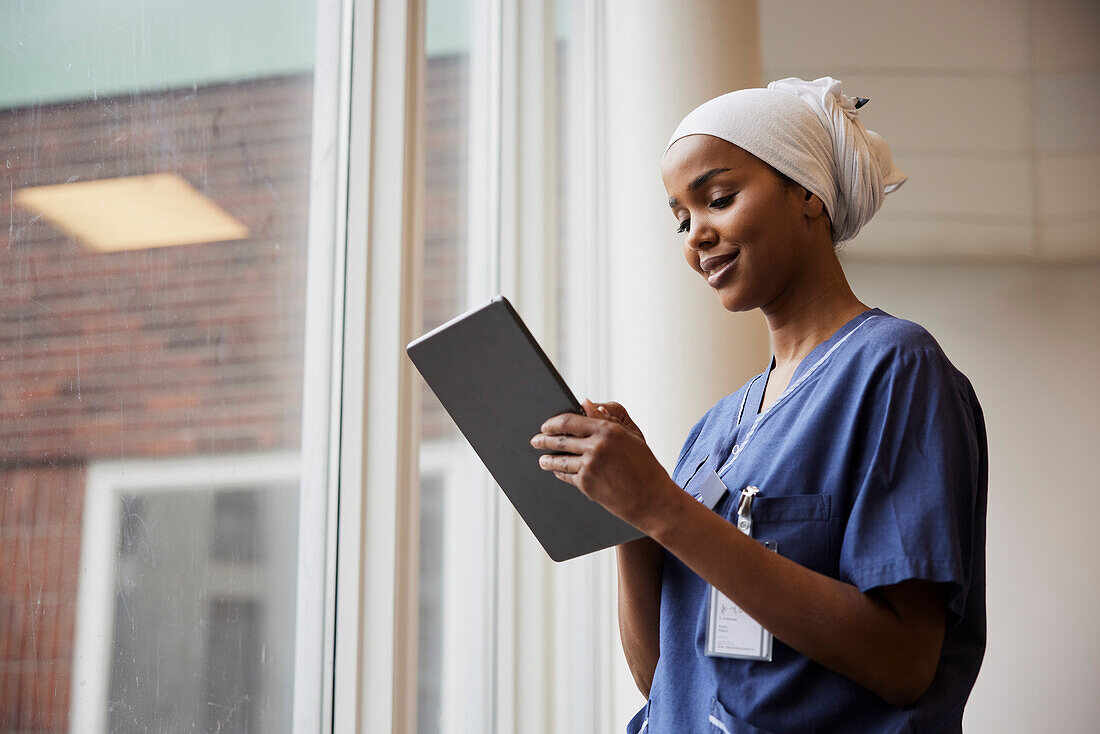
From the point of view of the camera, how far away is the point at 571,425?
0.95 meters

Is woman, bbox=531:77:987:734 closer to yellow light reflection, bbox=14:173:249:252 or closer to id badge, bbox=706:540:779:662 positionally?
id badge, bbox=706:540:779:662

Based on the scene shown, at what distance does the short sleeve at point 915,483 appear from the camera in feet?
2.93

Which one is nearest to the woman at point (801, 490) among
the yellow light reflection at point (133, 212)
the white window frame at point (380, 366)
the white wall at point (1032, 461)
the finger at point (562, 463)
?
the finger at point (562, 463)

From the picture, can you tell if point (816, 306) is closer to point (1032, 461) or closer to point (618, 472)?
point (618, 472)

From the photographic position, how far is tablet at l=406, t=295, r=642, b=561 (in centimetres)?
96

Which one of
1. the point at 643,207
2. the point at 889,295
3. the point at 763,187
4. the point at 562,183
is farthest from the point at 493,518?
the point at 889,295

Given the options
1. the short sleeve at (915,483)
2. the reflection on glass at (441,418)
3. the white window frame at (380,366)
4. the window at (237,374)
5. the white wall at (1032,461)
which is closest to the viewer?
the short sleeve at (915,483)

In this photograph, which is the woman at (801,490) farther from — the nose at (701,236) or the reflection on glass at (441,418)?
the reflection on glass at (441,418)

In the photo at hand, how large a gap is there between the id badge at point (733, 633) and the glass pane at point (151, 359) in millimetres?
652

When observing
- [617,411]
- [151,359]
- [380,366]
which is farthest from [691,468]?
[151,359]

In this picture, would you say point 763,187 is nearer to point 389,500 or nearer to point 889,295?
point 389,500

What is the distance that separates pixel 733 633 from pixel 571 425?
0.89 ft

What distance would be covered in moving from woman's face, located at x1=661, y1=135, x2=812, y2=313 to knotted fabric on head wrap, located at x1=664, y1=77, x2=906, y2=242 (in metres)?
0.02

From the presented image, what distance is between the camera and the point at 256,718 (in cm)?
133
